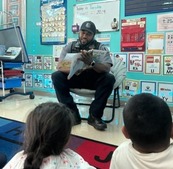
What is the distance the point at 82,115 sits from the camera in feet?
7.42

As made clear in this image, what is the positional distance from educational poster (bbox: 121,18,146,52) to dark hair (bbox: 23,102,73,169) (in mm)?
1939

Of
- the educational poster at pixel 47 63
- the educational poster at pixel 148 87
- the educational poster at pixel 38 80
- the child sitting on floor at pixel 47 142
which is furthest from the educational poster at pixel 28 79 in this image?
the child sitting on floor at pixel 47 142

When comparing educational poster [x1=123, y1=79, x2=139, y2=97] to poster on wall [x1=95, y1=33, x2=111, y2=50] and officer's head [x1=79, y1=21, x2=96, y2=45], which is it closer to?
poster on wall [x1=95, y1=33, x2=111, y2=50]

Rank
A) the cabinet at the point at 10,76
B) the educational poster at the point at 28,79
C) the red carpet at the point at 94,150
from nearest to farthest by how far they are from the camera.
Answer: the red carpet at the point at 94,150, the cabinet at the point at 10,76, the educational poster at the point at 28,79

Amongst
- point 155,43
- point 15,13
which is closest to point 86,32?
point 155,43

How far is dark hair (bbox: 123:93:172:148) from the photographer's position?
0.59 metres

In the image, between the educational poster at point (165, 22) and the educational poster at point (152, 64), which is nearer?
the educational poster at point (165, 22)

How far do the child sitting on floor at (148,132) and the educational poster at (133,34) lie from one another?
1.88 meters

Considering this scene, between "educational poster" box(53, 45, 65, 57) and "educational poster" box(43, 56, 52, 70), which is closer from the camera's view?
"educational poster" box(53, 45, 65, 57)

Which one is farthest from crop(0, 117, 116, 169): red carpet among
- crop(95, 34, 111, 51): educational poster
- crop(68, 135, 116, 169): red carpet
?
crop(95, 34, 111, 51): educational poster

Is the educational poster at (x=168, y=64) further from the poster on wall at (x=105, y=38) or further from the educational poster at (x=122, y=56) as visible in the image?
the poster on wall at (x=105, y=38)

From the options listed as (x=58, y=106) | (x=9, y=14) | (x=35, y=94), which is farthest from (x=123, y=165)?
(x=9, y=14)

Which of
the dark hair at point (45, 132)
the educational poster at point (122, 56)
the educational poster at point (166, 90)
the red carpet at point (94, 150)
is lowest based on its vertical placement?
the red carpet at point (94, 150)

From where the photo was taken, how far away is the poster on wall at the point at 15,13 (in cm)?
327
